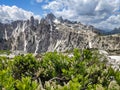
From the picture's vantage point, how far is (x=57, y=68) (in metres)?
14.8

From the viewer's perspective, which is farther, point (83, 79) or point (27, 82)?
point (83, 79)

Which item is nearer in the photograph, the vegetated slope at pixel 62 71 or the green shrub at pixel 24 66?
the vegetated slope at pixel 62 71

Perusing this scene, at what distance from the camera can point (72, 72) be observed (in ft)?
43.4

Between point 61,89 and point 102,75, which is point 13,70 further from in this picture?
point 61,89

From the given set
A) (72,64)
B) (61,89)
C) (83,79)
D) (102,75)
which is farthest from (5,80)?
(102,75)

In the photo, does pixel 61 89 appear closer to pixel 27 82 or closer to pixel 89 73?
pixel 27 82

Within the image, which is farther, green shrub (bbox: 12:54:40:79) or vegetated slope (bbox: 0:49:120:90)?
green shrub (bbox: 12:54:40:79)

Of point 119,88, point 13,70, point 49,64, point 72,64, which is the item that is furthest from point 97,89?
point 13,70

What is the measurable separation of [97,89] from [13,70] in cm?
712

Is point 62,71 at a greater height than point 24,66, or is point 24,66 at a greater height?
point 24,66

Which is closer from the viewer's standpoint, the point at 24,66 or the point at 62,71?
the point at 62,71

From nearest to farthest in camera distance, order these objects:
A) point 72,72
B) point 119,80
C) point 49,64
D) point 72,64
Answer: point 119,80 < point 72,72 < point 72,64 < point 49,64

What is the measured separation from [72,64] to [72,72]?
40.8 inches

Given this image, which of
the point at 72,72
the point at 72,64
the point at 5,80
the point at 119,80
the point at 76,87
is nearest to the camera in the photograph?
the point at 76,87
